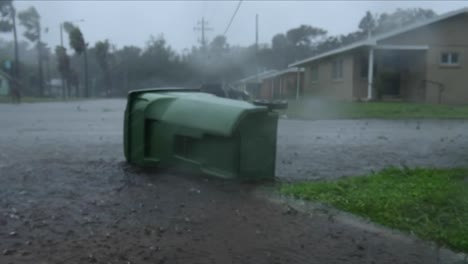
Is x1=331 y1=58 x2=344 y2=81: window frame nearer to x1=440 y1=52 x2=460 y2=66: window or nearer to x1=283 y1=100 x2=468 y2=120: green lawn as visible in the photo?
x1=283 y1=100 x2=468 y2=120: green lawn

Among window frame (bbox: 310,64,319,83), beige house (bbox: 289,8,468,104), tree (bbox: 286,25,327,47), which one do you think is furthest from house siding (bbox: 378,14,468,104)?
window frame (bbox: 310,64,319,83)

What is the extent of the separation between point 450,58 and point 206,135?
10.7 meters

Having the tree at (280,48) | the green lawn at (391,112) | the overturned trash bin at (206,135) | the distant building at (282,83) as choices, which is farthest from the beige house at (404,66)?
the overturned trash bin at (206,135)

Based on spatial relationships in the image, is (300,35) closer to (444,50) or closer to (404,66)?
(404,66)

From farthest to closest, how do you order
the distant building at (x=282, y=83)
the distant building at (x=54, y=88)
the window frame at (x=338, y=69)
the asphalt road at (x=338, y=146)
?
1. the distant building at (x=54, y=88)
2. the distant building at (x=282, y=83)
3. the window frame at (x=338, y=69)
4. the asphalt road at (x=338, y=146)

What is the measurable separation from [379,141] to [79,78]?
14.4m

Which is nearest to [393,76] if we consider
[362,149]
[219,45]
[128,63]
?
[219,45]

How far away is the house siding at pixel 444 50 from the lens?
1259 cm

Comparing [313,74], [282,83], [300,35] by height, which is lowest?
[282,83]

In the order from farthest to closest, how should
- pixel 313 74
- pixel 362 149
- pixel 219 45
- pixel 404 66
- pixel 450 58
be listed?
pixel 313 74 < pixel 404 66 < pixel 450 58 < pixel 219 45 < pixel 362 149

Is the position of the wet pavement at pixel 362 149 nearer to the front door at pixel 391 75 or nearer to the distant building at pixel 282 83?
the front door at pixel 391 75

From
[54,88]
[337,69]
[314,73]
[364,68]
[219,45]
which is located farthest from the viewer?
[54,88]

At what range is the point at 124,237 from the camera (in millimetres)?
3268

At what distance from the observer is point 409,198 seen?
4.26m
